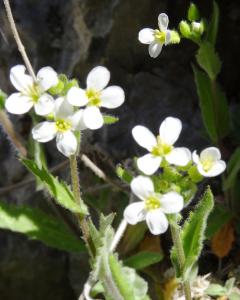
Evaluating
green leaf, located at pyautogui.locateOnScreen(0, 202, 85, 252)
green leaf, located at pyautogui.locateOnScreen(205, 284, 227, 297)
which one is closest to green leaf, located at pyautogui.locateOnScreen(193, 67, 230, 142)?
green leaf, located at pyautogui.locateOnScreen(205, 284, 227, 297)

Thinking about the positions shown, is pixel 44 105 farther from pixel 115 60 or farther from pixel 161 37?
pixel 115 60

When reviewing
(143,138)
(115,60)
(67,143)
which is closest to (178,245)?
(143,138)

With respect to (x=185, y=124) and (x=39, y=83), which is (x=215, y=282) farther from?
(x=39, y=83)

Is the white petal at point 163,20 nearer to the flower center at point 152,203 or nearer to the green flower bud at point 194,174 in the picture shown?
the green flower bud at point 194,174

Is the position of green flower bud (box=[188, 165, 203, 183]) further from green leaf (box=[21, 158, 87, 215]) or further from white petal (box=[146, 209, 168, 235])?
green leaf (box=[21, 158, 87, 215])

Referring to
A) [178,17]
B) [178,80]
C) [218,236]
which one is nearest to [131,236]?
[218,236]

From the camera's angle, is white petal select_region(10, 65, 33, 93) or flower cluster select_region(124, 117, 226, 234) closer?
flower cluster select_region(124, 117, 226, 234)

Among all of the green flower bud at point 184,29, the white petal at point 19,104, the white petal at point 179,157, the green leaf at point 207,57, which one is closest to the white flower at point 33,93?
the white petal at point 19,104
